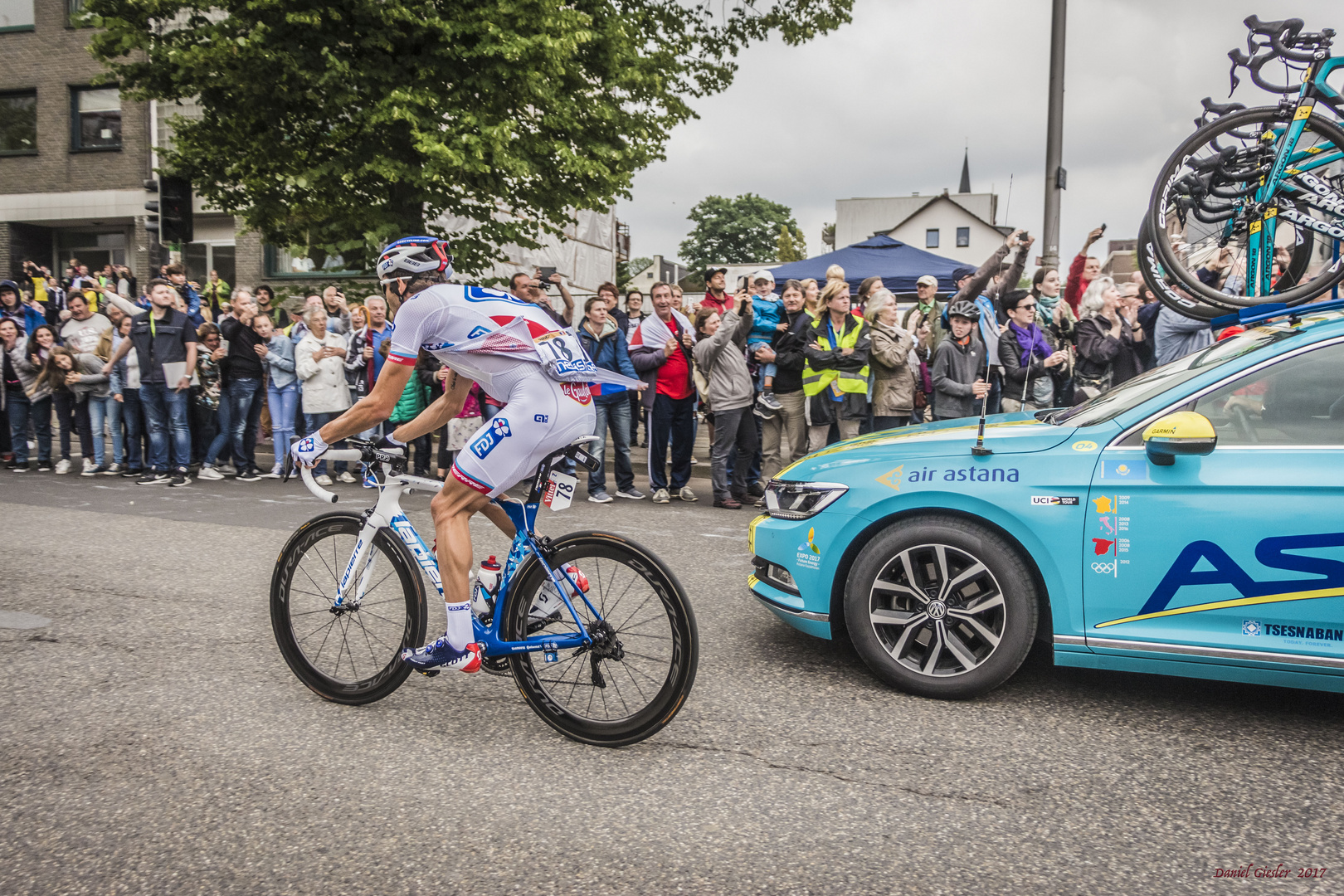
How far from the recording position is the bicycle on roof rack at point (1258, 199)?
5.34m

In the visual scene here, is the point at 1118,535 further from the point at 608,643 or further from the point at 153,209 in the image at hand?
the point at 153,209

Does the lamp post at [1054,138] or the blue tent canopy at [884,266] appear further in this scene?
the blue tent canopy at [884,266]

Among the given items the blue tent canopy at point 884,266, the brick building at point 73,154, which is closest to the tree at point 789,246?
the brick building at point 73,154

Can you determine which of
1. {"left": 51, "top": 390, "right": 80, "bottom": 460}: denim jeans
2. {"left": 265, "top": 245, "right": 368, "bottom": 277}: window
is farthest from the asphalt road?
{"left": 265, "top": 245, "right": 368, "bottom": 277}: window

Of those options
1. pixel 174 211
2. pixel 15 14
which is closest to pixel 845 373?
pixel 174 211

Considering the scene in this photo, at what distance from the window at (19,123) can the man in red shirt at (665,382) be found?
26.1 m

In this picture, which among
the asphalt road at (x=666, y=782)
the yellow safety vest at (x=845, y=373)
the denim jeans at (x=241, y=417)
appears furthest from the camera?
the denim jeans at (x=241, y=417)

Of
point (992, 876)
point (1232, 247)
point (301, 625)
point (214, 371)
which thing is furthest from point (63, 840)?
point (214, 371)

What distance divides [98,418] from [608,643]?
35.7 ft

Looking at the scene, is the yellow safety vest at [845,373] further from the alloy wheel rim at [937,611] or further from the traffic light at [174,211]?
the traffic light at [174,211]

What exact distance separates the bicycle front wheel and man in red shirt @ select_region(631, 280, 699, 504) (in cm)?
604

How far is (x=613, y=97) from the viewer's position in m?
14.4

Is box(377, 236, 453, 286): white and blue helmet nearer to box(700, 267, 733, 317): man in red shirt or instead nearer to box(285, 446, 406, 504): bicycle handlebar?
box(285, 446, 406, 504): bicycle handlebar

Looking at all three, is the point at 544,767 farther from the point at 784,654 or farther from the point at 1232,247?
the point at 1232,247
